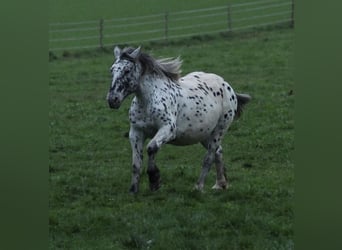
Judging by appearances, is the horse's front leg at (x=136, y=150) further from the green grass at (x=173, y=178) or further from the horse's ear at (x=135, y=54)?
the horse's ear at (x=135, y=54)

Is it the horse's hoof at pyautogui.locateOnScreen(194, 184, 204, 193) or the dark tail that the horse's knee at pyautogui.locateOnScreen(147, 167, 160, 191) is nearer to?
the horse's hoof at pyautogui.locateOnScreen(194, 184, 204, 193)

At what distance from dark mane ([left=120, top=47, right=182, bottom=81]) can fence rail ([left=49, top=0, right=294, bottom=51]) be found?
14186 mm

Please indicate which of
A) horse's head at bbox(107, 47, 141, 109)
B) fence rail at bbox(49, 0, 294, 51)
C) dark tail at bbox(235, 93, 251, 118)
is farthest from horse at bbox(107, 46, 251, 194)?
fence rail at bbox(49, 0, 294, 51)

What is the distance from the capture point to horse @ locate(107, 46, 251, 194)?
22.2 feet

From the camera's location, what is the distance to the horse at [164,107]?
676 centimetres

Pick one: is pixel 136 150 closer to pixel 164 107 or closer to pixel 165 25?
pixel 164 107

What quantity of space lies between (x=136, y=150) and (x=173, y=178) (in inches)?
50.9

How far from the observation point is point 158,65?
23.5 feet

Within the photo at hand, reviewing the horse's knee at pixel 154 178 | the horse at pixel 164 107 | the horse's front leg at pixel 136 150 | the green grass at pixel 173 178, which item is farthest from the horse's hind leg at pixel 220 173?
the horse's front leg at pixel 136 150

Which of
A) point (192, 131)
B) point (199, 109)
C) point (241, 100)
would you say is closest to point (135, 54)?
point (199, 109)

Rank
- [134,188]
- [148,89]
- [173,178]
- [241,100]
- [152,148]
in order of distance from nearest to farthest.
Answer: [152,148] < [148,89] < [134,188] < [241,100] < [173,178]
